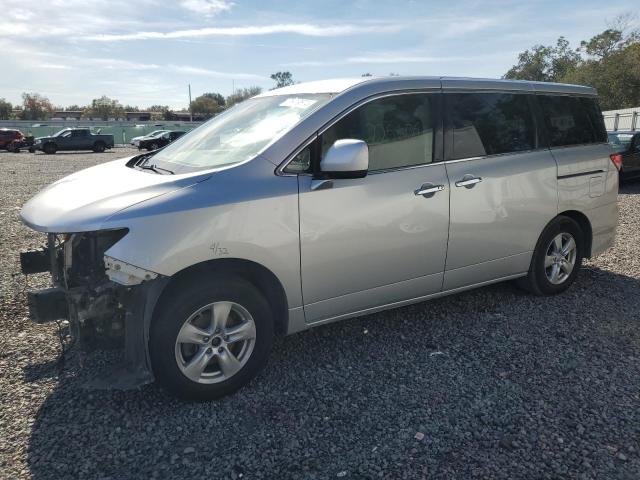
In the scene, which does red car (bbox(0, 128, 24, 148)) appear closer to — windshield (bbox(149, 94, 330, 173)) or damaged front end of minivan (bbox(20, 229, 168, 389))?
windshield (bbox(149, 94, 330, 173))

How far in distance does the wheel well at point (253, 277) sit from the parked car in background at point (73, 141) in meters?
34.1

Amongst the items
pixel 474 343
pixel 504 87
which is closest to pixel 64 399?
pixel 474 343

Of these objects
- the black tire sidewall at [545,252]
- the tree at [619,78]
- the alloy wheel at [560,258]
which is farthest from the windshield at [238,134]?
the tree at [619,78]

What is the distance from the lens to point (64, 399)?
314cm

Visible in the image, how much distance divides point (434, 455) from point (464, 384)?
31.1 inches

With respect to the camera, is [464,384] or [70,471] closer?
[70,471]

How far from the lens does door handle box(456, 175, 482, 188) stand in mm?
3891

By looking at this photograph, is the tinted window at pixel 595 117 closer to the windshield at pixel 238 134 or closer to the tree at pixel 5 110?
the windshield at pixel 238 134

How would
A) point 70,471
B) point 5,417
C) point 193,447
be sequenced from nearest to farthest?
point 70,471, point 193,447, point 5,417

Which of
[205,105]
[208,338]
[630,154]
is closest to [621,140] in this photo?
[630,154]

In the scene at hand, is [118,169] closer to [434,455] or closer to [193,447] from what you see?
[193,447]

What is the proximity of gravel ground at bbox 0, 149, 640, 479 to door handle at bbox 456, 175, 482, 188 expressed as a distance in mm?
1191

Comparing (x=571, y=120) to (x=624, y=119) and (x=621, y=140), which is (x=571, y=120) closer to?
(x=621, y=140)

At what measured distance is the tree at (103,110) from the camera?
365 feet
